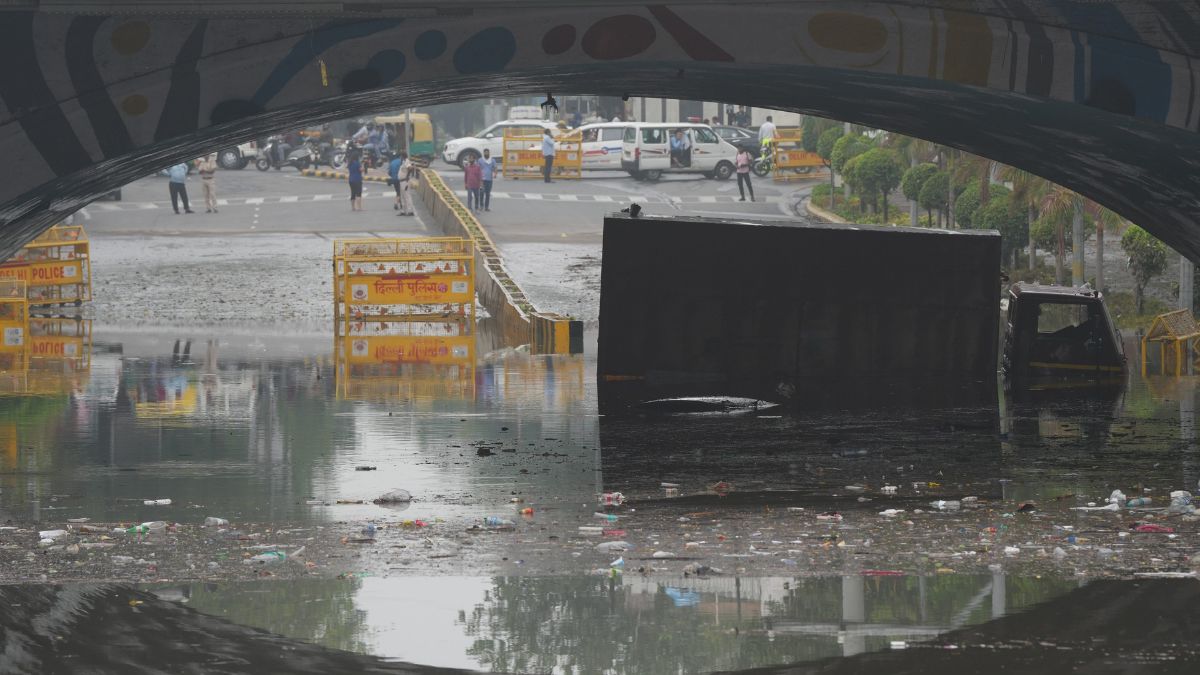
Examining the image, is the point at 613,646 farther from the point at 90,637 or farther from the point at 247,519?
the point at 247,519

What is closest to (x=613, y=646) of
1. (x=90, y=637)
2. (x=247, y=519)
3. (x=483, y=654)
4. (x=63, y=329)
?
(x=483, y=654)

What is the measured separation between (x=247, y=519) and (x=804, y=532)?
14.7 feet

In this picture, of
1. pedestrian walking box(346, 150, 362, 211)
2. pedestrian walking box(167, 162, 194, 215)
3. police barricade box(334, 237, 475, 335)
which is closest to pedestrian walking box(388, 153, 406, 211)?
pedestrian walking box(346, 150, 362, 211)

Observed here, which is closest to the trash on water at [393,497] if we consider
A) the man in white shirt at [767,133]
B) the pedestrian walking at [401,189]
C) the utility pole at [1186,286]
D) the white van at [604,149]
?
the utility pole at [1186,286]

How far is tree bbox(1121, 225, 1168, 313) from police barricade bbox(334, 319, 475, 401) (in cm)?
1232

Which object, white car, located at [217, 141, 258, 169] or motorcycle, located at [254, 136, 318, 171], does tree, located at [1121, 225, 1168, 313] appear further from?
white car, located at [217, 141, 258, 169]

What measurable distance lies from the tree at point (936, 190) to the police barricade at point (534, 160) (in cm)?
1745

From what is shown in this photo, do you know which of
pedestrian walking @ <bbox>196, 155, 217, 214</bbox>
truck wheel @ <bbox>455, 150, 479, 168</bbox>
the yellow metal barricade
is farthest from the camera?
truck wheel @ <bbox>455, 150, 479, 168</bbox>

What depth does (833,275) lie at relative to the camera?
22969 millimetres

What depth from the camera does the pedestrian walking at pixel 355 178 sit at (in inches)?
1815

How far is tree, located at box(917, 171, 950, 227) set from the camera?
1545 inches

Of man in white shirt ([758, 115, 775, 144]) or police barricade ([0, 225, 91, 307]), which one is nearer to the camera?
police barricade ([0, 225, 91, 307])

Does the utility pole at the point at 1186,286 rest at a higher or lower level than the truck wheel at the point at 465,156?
lower

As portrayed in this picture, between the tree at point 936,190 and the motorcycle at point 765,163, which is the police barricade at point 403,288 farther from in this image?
the motorcycle at point 765,163
